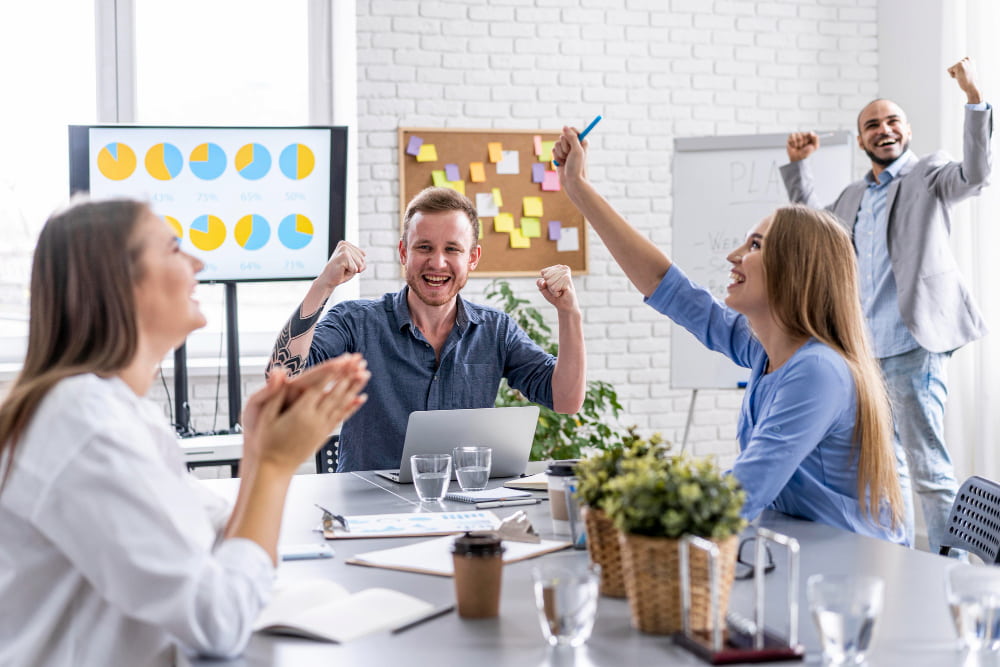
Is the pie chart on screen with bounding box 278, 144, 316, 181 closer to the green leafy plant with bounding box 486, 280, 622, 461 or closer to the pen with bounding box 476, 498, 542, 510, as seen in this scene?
the green leafy plant with bounding box 486, 280, 622, 461

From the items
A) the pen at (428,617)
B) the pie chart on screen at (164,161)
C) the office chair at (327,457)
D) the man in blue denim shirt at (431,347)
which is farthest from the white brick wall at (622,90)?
the pen at (428,617)

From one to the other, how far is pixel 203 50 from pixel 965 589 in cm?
441

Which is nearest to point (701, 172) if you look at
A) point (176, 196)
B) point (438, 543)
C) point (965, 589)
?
point (176, 196)

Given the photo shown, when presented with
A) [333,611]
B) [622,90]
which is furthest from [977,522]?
[622,90]

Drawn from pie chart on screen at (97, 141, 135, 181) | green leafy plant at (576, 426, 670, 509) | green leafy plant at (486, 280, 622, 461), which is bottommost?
green leafy plant at (486, 280, 622, 461)

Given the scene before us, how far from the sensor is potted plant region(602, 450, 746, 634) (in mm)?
1134

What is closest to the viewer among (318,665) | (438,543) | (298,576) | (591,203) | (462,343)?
(318,665)

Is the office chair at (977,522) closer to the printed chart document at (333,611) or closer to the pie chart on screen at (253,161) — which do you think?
the printed chart document at (333,611)

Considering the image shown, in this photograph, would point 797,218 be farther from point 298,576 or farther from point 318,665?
point 318,665

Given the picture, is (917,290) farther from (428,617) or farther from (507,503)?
(428,617)

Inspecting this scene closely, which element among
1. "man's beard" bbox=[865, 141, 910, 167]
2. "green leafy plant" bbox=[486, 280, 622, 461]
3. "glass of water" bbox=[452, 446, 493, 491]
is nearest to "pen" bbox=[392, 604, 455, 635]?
"glass of water" bbox=[452, 446, 493, 491]

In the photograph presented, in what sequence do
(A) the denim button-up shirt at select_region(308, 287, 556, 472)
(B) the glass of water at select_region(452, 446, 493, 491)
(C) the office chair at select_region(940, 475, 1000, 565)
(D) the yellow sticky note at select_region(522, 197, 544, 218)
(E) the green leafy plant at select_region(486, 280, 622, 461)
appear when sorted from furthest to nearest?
(D) the yellow sticky note at select_region(522, 197, 544, 218), (E) the green leafy plant at select_region(486, 280, 622, 461), (A) the denim button-up shirt at select_region(308, 287, 556, 472), (B) the glass of water at select_region(452, 446, 493, 491), (C) the office chair at select_region(940, 475, 1000, 565)

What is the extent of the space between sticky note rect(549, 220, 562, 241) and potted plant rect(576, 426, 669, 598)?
143 inches

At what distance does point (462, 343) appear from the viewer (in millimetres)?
2703
